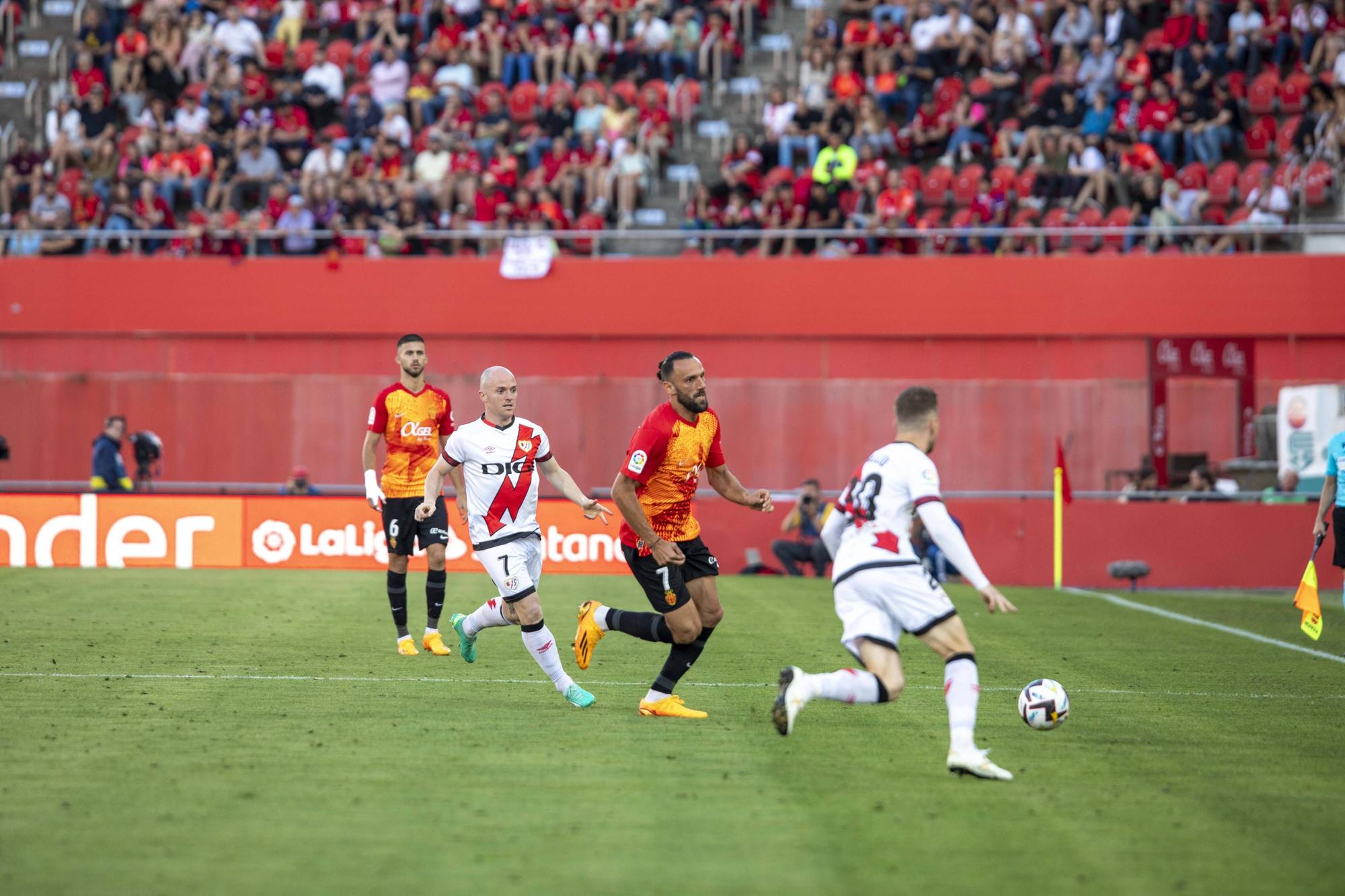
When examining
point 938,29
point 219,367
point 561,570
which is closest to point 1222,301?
point 938,29

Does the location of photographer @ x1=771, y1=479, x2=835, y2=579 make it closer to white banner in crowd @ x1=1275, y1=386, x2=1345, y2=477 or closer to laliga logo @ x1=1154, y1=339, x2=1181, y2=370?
laliga logo @ x1=1154, y1=339, x2=1181, y2=370

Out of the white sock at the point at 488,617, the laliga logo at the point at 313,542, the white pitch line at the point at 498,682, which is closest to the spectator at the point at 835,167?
the laliga logo at the point at 313,542

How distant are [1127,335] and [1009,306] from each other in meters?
2.02

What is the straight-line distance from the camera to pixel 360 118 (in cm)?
2773

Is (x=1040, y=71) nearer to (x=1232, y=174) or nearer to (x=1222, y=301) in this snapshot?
(x=1232, y=174)

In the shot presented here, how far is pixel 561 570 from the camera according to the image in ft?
69.7

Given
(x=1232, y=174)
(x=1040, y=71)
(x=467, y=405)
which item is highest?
(x=1040, y=71)

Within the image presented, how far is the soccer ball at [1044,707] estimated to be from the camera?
838 centimetres

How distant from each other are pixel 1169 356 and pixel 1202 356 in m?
0.52

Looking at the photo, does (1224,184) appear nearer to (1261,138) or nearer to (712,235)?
(1261,138)

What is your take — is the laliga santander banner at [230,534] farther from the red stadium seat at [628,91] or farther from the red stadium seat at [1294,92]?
the red stadium seat at [1294,92]

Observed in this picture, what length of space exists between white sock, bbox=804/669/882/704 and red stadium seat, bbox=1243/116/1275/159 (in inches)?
839

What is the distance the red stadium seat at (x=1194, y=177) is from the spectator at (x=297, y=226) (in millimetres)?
15263

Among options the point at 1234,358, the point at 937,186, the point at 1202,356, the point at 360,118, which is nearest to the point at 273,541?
the point at 360,118
